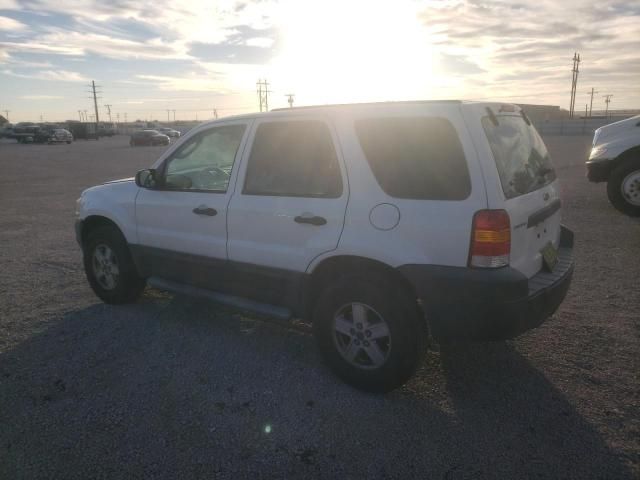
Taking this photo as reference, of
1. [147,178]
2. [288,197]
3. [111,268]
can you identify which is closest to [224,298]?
[288,197]

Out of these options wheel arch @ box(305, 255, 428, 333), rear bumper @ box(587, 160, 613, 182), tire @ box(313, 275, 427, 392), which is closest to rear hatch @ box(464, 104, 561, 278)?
wheel arch @ box(305, 255, 428, 333)

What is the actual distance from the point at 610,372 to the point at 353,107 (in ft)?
8.56

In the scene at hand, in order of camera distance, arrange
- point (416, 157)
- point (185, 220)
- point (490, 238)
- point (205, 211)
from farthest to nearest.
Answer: point (185, 220), point (205, 211), point (416, 157), point (490, 238)

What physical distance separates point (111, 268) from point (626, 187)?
26.6ft

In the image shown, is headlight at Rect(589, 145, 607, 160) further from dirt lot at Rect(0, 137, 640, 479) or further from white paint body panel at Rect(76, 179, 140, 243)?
white paint body panel at Rect(76, 179, 140, 243)

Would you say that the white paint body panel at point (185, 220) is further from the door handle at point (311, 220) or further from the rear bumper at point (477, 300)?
the rear bumper at point (477, 300)

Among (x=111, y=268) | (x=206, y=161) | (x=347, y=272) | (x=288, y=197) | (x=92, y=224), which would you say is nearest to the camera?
(x=347, y=272)

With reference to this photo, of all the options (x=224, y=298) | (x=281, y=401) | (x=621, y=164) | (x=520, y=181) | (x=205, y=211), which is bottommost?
(x=281, y=401)

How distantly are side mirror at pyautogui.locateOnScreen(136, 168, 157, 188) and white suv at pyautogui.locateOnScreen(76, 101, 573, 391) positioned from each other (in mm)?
234

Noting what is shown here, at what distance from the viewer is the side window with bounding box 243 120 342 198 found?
3373 millimetres

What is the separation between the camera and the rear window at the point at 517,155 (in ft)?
9.75

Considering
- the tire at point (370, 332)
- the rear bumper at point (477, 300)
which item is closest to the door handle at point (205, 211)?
the tire at point (370, 332)

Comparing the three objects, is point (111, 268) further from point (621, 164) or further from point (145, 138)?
point (145, 138)

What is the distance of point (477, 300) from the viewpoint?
2.84 meters
